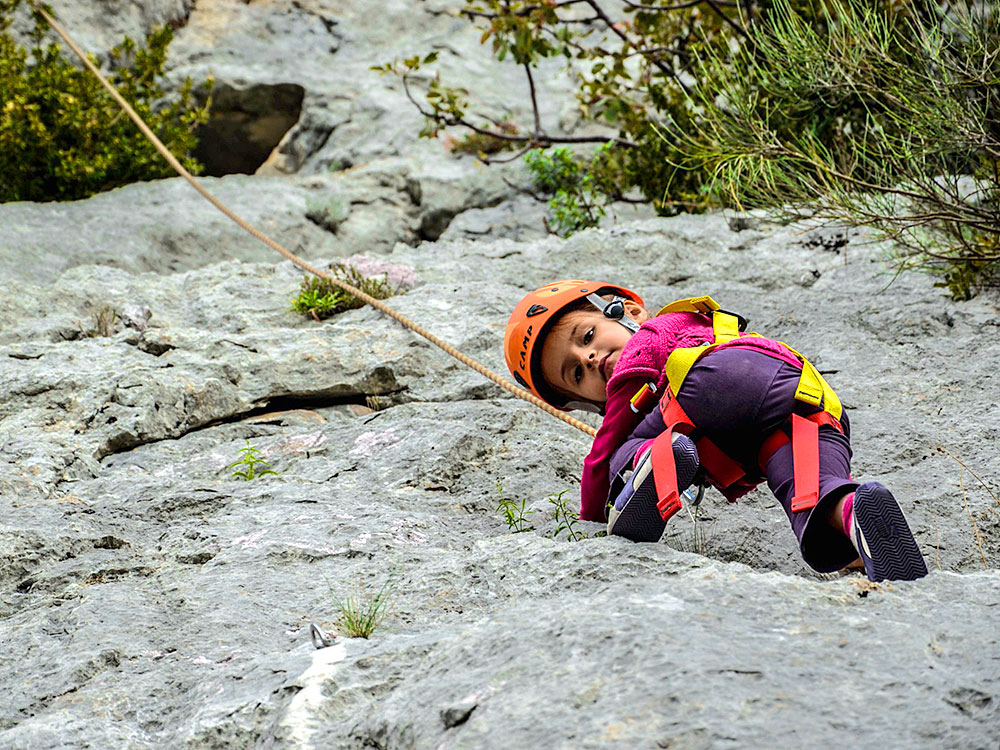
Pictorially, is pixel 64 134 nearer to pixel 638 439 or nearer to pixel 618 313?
pixel 618 313

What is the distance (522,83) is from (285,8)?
9.71 ft

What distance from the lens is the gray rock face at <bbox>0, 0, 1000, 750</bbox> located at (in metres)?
1.57

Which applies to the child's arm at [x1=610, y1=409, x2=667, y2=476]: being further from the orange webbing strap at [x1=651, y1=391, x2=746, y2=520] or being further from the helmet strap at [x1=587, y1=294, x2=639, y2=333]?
the helmet strap at [x1=587, y1=294, x2=639, y2=333]

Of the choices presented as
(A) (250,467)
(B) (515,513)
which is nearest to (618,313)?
(B) (515,513)

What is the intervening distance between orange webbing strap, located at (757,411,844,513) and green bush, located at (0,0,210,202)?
632 centimetres

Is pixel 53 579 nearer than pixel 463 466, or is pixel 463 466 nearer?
pixel 53 579

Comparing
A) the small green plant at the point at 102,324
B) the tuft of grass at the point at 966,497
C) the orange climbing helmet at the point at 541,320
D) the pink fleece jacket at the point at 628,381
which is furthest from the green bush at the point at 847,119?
the small green plant at the point at 102,324

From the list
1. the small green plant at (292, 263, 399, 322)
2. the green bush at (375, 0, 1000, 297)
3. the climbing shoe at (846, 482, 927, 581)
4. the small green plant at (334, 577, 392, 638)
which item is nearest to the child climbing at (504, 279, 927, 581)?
the climbing shoe at (846, 482, 927, 581)

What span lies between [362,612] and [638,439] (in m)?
0.95

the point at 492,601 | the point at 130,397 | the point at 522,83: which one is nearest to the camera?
the point at 492,601

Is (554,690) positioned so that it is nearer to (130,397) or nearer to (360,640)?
(360,640)

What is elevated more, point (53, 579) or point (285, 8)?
point (285, 8)

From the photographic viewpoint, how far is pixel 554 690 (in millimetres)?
1550

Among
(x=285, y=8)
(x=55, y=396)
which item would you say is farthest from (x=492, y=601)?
(x=285, y=8)
